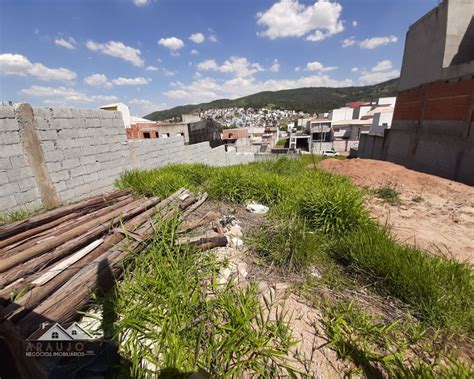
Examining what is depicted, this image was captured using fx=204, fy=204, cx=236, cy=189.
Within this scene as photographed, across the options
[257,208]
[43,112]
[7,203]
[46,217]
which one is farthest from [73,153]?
[257,208]

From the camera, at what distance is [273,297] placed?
82.0 inches

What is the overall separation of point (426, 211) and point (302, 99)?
118 m

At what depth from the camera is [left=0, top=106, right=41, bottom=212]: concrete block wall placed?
311 centimetres

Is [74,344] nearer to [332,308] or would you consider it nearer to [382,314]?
[332,308]

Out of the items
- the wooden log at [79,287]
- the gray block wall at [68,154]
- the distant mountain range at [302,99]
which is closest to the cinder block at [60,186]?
the gray block wall at [68,154]

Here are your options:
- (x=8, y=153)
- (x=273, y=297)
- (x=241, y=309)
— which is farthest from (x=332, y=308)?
(x=8, y=153)

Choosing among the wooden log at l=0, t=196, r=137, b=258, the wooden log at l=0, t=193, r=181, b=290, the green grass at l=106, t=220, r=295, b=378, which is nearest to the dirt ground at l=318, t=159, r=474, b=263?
the green grass at l=106, t=220, r=295, b=378

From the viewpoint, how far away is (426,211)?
545 centimetres

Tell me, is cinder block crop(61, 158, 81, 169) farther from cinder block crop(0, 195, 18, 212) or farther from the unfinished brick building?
the unfinished brick building

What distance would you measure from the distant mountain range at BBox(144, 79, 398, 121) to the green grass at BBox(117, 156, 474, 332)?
9835cm

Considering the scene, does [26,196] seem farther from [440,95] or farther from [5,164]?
[440,95]

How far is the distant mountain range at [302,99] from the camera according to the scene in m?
96.9

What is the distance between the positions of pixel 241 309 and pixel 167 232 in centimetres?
142

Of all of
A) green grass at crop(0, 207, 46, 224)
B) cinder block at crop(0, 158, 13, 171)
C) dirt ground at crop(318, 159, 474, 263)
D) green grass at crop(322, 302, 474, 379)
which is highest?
cinder block at crop(0, 158, 13, 171)
